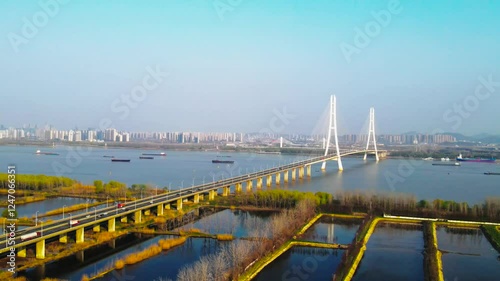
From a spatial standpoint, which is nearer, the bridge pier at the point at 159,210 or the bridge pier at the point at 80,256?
the bridge pier at the point at 80,256

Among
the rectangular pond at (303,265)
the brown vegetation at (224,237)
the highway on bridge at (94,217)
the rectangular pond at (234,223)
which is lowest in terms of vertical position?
the rectangular pond at (303,265)

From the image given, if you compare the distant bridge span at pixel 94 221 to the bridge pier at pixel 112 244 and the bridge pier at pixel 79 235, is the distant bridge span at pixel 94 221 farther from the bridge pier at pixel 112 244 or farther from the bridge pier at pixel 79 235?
the bridge pier at pixel 112 244

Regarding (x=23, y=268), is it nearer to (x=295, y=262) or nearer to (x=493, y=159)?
(x=295, y=262)

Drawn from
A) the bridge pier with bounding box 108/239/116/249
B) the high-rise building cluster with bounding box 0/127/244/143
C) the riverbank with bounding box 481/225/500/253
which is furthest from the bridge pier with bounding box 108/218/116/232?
the high-rise building cluster with bounding box 0/127/244/143

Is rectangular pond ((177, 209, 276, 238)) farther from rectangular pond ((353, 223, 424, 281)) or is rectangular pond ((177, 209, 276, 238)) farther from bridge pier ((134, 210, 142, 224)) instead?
rectangular pond ((353, 223, 424, 281))

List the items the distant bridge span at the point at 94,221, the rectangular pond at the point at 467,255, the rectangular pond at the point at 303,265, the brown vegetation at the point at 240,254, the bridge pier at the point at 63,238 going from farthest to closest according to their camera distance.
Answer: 1. the bridge pier at the point at 63,238
2. the distant bridge span at the point at 94,221
3. the rectangular pond at the point at 467,255
4. the rectangular pond at the point at 303,265
5. the brown vegetation at the point at 240,254

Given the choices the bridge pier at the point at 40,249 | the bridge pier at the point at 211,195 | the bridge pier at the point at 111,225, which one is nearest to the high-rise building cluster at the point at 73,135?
the bridge pier at the point at 211,195

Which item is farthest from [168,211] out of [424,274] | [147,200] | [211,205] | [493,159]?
[493,159]
